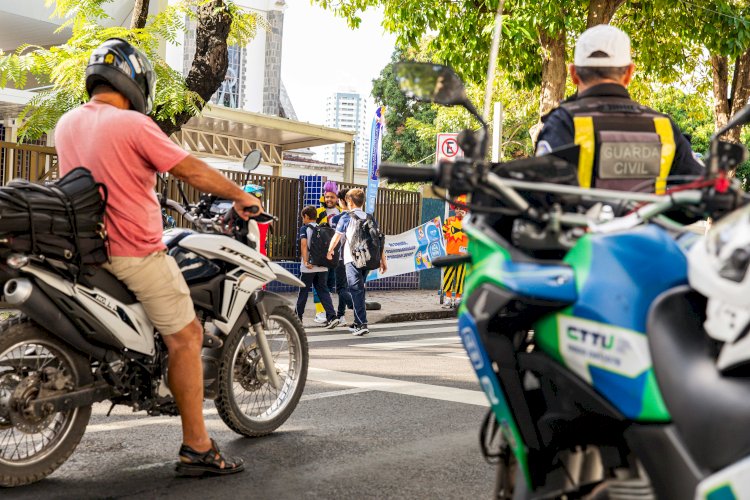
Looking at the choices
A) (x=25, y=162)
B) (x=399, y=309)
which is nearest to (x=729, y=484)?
(x=25, y=162)

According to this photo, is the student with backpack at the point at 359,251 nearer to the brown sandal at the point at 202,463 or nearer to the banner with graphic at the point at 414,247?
the banner with graphic at the point at 414,247

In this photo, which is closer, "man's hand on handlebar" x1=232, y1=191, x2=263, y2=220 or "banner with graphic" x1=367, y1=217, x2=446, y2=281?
"man's hand on handlebar" x1=232, y1=191, x2=263, y2=220

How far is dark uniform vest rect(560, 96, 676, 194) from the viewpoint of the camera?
3633mm

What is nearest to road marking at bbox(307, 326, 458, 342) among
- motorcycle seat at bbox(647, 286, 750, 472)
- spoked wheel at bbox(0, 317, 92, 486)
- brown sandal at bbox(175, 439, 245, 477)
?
brown sandal at bbox(175, 439, 245, 477)

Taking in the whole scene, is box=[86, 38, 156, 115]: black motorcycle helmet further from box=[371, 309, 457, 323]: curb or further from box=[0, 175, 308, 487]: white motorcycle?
box=[371, 309, 457, 323]: curb

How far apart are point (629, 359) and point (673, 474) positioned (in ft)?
0.87

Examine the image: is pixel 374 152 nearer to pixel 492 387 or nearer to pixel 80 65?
pixel 80 65

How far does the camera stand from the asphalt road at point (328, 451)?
4.36 metres

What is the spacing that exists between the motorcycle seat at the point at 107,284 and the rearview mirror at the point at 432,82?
1.90 meters

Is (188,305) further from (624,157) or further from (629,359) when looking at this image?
(629,359)

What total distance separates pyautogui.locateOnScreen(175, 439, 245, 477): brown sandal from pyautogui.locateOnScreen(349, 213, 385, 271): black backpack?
7467 millimetres

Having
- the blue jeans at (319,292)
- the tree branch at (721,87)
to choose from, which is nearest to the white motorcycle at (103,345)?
the blue jeans at (319,292)

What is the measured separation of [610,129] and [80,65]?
7409mm

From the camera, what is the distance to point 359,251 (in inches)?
471
